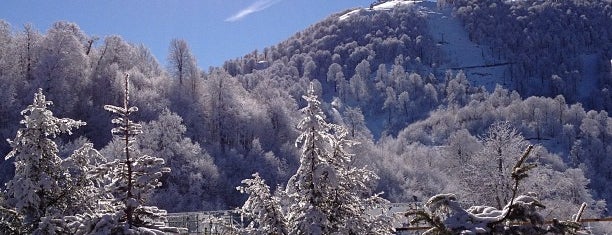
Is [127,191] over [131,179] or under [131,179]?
under

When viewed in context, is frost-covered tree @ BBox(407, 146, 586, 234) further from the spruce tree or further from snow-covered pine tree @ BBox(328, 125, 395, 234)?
the spruce tree

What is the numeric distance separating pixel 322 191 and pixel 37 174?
4.14 m

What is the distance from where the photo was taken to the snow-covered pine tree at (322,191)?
7449mm

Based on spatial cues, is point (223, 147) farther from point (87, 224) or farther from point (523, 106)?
point (523, 106)

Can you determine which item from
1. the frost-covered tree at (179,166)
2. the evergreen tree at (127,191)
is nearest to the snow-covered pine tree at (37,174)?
the evergreen tree at (127,191)

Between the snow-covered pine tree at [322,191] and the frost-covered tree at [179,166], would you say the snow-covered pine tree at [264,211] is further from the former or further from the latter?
the frost-covered tree at [179,166]

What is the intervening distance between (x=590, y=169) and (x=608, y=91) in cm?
8217

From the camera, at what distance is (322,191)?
25.2ft

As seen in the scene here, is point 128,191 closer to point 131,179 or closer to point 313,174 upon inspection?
point 131,179

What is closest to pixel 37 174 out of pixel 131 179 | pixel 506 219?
pixel 131 179

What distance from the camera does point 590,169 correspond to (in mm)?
108812

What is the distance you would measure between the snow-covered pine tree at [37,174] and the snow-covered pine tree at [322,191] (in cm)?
339

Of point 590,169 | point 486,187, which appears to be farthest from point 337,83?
point 486,187

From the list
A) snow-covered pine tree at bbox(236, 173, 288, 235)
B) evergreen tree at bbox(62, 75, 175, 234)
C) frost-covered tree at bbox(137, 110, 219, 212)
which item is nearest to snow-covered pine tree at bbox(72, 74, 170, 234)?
evergreen tree at bbox(62, 75, 175, 234)
